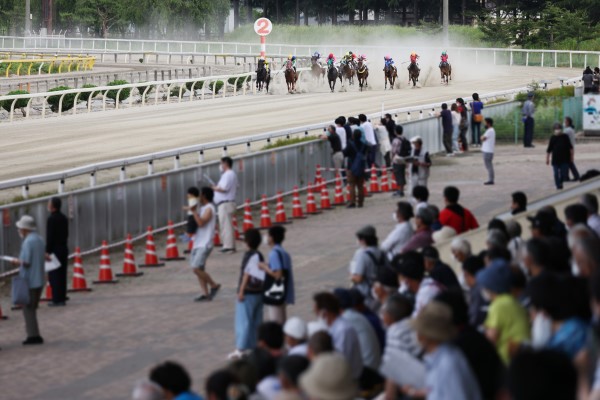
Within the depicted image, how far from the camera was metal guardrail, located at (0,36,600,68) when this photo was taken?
230 ft

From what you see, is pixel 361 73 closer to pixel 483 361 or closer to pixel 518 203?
pixel 518 203

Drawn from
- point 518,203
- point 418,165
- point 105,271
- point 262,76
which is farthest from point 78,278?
point 262,76

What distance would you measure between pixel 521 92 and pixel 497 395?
35526 mm

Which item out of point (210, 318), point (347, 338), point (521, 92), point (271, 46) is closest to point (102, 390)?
point (210, 318)

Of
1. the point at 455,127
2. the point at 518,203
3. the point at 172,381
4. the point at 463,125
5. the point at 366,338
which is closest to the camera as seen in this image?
the point at 172,381

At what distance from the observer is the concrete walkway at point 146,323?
44.2 feet

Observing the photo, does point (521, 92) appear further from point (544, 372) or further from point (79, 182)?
point (544, 372)

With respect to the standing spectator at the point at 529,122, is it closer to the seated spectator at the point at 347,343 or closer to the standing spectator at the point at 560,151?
the standing spectator at the point at 560,151

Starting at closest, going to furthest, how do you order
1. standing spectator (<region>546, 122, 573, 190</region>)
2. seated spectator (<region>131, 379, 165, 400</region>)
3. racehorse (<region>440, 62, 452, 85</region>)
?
seated spectator (<region>131, 379, 165, 400</region>)
standing spectator (<region>546, 122, 573, 190</region>)
racehorse (<region>440, 62, 452, 85</region>)

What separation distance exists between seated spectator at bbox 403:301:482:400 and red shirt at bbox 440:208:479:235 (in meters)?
6.66

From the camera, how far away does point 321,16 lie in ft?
375

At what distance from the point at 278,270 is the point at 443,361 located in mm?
5835

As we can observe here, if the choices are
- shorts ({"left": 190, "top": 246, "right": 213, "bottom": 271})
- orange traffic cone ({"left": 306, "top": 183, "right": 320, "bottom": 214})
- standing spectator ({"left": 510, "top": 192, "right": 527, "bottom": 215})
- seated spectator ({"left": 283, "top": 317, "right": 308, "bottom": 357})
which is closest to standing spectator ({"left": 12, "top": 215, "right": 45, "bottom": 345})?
shorts ({"left": 190, "top": 246, "right": 213, "bottom": 271})

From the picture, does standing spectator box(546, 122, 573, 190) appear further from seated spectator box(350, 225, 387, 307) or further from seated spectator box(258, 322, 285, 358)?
seated spectator box(258, 322, 285, 358)
